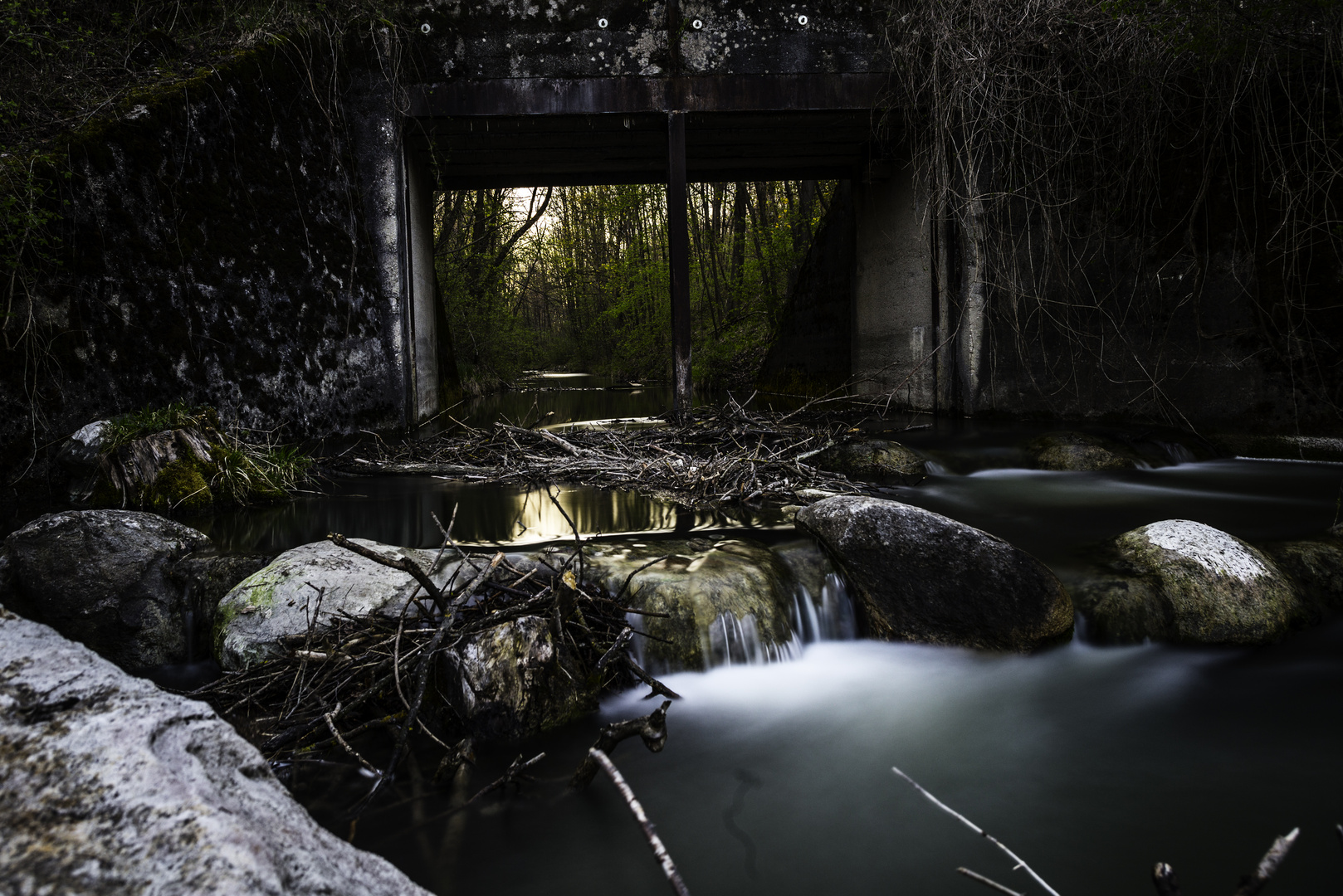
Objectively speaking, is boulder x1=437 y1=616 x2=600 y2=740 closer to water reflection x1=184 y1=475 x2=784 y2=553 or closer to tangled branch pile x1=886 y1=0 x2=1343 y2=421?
water reflection x1=184 y1=475 x2=784 y2=553

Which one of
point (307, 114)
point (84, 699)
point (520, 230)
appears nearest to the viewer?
point (84, 699)

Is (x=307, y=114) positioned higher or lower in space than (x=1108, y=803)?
higher

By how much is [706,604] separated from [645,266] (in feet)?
59.4

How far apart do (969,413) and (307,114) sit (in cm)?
695

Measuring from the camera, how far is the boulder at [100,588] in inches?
126

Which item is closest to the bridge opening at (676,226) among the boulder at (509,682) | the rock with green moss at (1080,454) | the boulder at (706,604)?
the rock with green moss at (1080,454)

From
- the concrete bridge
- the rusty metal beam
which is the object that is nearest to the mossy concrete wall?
the concrete bridge

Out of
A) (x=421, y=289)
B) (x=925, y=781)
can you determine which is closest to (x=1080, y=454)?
(x=925, y=781)

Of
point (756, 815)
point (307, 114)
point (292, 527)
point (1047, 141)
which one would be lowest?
point (756, 815)

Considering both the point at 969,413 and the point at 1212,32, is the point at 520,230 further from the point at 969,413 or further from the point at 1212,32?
the point at 1212,32

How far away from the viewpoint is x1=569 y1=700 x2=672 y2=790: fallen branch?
2090 millimetres

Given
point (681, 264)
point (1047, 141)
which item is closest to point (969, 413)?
point (1047, 141)

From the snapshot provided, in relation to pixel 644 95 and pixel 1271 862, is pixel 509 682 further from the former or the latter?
pixel 644 95

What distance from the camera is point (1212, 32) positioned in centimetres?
523
